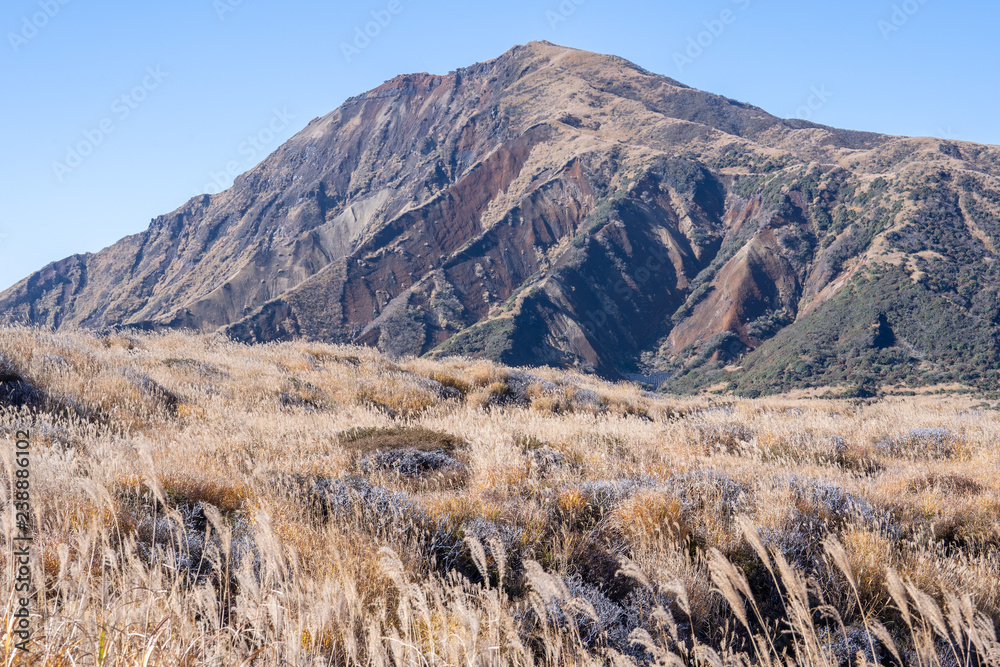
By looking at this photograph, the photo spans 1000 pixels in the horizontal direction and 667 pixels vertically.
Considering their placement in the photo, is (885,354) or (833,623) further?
(885,354)

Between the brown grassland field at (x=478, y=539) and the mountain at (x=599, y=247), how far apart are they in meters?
79.0

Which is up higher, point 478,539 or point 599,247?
point 599,247

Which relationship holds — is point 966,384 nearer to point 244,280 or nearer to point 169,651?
point 169,651

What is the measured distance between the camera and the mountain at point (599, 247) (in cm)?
8656

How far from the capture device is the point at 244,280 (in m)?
136

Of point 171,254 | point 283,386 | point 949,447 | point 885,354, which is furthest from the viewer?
point 171,254

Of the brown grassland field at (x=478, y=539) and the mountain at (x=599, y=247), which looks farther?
the mountain at (x=599, y=247)

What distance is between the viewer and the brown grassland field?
8.86 feet

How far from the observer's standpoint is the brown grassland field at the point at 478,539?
2.70 m

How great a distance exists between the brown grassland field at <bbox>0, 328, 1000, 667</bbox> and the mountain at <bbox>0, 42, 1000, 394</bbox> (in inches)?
3111

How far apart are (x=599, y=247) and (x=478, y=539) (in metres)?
118

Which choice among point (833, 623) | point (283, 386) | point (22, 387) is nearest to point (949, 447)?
point (833, 623)

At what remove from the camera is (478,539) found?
3.82m

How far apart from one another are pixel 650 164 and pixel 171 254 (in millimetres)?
154524
